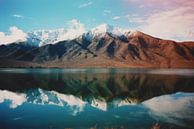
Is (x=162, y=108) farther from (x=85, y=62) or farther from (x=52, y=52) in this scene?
(x=52, y=52)

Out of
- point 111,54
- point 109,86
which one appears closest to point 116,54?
point 111,54

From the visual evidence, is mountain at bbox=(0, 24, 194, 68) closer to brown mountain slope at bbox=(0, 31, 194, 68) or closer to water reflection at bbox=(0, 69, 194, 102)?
brown mountain slope at bbox=(0, 31, 194, 68)

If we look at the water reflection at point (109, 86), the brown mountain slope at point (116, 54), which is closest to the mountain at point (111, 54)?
the brown mountain slope at point (116, 54)

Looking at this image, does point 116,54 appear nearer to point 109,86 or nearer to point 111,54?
point 111,54

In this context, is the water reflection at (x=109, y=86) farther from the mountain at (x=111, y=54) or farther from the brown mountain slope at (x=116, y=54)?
the brown mountain slope at (x=116, y=54)

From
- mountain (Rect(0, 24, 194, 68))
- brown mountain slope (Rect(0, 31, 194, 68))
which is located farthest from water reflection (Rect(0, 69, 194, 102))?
brown mountain slope (Rect(0, 31, 194, 68))

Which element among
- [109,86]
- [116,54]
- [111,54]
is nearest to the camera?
[109,86]

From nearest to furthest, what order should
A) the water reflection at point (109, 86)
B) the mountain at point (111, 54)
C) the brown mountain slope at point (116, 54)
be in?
the water reflection at point (109, 86) → the brown mountain slope at point (116, 54) → the mountain at point (111, 54)

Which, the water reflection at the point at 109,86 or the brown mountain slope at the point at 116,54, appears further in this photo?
the brown mountain slope at the point at 116,54

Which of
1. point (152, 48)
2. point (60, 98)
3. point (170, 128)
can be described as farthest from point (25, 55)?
point (170, 128)

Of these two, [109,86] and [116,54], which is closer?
[109,86]

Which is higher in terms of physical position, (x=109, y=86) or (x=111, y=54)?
(x=111, y=54)

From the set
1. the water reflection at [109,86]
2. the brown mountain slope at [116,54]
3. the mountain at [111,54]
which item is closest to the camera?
the water reflection at [109,86]

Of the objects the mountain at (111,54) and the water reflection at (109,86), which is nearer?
the water reflection at (109,86)
